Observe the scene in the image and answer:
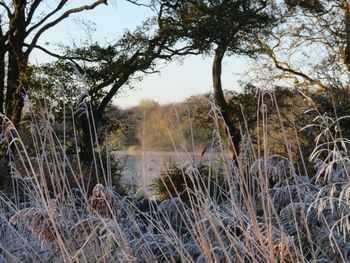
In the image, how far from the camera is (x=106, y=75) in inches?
496

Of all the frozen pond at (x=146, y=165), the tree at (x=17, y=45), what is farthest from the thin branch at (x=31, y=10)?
the frozen pond at (x=146, y=165)

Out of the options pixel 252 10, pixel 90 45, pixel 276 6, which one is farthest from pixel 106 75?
pixel 276 6

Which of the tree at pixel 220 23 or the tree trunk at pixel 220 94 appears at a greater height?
the tree at pixel 220 23

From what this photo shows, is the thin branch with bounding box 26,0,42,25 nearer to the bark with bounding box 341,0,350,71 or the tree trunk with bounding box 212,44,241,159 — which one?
the tree trunk with bounding box 212,44,241,159

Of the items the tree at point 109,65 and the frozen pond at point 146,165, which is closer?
the frozen pond at point 146,165

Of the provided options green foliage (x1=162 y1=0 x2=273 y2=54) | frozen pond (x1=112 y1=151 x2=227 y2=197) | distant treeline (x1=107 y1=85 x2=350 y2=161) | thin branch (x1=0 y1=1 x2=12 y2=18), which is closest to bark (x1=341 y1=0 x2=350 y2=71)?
distant treeline (x1=107 y1=85 x2=350 y2=161)

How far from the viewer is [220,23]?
40.9ft

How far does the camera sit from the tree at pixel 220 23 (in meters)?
12.6

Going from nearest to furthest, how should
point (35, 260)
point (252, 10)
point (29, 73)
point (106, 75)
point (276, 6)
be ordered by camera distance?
point (35, 260) < point (29, 73) < point (106, 75) < point (252, 10) < point (276, 6)

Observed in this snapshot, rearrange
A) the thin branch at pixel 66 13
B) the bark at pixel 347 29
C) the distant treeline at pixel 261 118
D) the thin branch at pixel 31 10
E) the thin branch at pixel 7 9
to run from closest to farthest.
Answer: the distant treeline at pixel 261 118
the thin branch at pixel 31 10
the thin branch at pixel 7 9
the thin branch at pixel 66 13
the bark at pixel 347 29

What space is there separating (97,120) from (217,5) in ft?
10.5

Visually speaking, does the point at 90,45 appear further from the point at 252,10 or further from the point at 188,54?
the point at 252,10

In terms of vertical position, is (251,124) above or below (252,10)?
below

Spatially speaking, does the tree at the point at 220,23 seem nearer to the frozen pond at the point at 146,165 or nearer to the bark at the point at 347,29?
the bark at the point at 347,29
